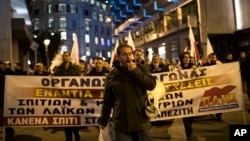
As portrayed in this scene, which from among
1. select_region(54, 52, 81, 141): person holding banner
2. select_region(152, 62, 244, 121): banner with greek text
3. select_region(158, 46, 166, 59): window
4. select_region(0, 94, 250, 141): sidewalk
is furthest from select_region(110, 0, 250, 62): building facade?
select_region(54, 52, 81, 141): person holding banner

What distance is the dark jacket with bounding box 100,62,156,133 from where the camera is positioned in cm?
435

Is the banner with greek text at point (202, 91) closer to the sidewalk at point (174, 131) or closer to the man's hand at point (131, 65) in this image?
the sidewalk at point (174, 131)

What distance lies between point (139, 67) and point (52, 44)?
2131 inches

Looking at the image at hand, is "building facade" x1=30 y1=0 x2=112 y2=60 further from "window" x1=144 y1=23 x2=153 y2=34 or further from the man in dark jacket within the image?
the man in dark jacket

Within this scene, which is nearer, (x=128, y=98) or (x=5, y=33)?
(x=128, y=98)

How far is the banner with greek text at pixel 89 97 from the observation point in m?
8.49

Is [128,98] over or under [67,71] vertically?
under

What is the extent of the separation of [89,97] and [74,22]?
90455 mm

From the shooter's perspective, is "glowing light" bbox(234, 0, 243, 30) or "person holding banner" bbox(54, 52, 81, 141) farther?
"glowing light" bbox(234, 0, 243, 30)

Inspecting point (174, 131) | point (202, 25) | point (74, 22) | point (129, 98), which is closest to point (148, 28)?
point (202, 25)

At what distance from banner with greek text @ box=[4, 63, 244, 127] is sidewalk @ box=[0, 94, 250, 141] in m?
0.54

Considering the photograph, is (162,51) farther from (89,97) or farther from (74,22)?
(74,22)

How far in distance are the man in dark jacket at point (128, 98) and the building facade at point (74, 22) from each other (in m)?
87.0

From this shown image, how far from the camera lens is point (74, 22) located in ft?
320
